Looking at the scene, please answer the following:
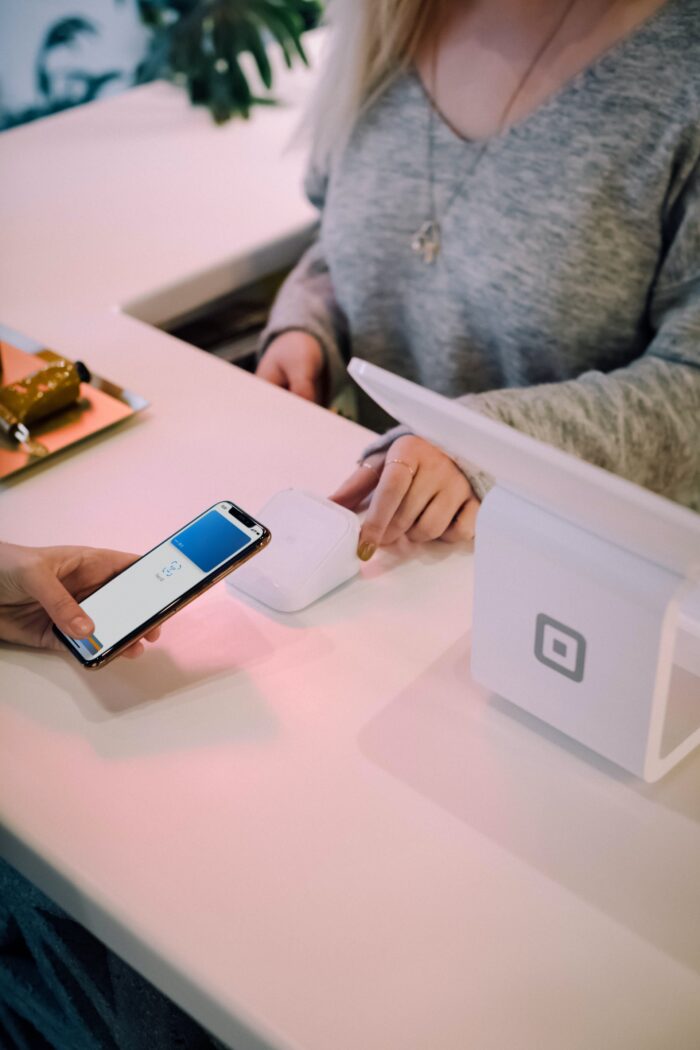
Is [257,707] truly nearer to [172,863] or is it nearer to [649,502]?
[172,863]

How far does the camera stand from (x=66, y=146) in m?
1.56

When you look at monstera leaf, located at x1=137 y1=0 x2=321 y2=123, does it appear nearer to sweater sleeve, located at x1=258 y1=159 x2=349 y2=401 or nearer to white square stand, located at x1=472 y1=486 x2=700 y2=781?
sweater sleeve, located at x1=258 y1=159 x2=349 y2=401

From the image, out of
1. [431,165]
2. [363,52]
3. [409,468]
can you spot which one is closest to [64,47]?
[363,52]

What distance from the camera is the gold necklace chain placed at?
1.02 metres

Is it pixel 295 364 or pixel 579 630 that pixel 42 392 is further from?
pixel 579 630

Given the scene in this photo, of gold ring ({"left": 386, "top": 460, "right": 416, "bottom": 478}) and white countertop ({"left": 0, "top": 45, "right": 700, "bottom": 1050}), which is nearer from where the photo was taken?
white countertop ({"left": 0, "top": 45, "right": 700, "bottom": 1050})

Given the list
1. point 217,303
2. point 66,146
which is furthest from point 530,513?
point 66,146

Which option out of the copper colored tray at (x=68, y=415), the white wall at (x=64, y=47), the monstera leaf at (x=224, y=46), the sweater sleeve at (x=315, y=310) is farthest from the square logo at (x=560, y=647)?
the white wall at (x=64, y=47)

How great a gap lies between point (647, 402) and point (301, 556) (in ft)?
1.12

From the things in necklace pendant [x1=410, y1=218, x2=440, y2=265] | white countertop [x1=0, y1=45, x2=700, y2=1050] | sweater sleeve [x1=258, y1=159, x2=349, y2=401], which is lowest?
white countertop [x1=0, y1=45, x2=700, y2=1050]

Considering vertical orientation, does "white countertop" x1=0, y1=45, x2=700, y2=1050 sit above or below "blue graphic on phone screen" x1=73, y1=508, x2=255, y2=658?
below

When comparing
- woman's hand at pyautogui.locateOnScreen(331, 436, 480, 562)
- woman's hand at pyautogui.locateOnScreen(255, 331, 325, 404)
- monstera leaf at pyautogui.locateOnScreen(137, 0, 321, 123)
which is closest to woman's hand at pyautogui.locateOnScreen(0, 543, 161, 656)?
woman's hand at pyautogui.locateOnScreen(331, 436, 480, 562)

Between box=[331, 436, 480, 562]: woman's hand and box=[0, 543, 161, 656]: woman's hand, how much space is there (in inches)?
7.4

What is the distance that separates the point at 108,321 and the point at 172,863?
2.35 ft
